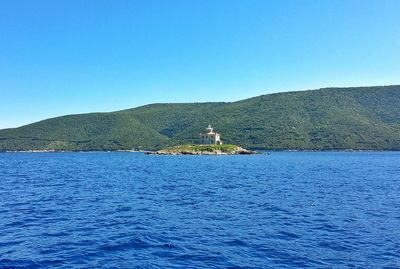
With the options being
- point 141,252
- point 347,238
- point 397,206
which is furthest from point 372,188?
point 141,252

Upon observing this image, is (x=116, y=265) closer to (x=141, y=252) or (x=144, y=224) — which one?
(x=141, y=252)

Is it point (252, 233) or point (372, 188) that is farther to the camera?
point (372, 188)

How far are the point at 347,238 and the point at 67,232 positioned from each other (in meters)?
20.2

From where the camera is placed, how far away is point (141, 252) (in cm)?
2398

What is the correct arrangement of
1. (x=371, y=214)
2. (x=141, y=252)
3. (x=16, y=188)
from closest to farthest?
(x=141, y=252)
(x=371, y=214)
(x=16, y=188)

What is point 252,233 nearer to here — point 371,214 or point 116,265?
point 116,265

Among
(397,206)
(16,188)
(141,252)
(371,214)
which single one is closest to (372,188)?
(397,206)

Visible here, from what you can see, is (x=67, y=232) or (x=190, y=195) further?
(x=190, y=195)

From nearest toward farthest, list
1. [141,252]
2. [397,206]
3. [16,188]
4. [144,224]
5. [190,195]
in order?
[141,252] < [144,224] < [397,206] < [190,195] < [16,188]

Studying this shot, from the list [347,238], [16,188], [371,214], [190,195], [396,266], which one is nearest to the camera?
[396,266]

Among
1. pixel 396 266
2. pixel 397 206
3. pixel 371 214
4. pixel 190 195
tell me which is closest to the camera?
pixel 396 266

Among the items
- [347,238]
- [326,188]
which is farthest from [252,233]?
[326,188]

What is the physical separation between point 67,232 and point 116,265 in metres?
9.01

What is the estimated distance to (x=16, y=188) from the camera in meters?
56.9
